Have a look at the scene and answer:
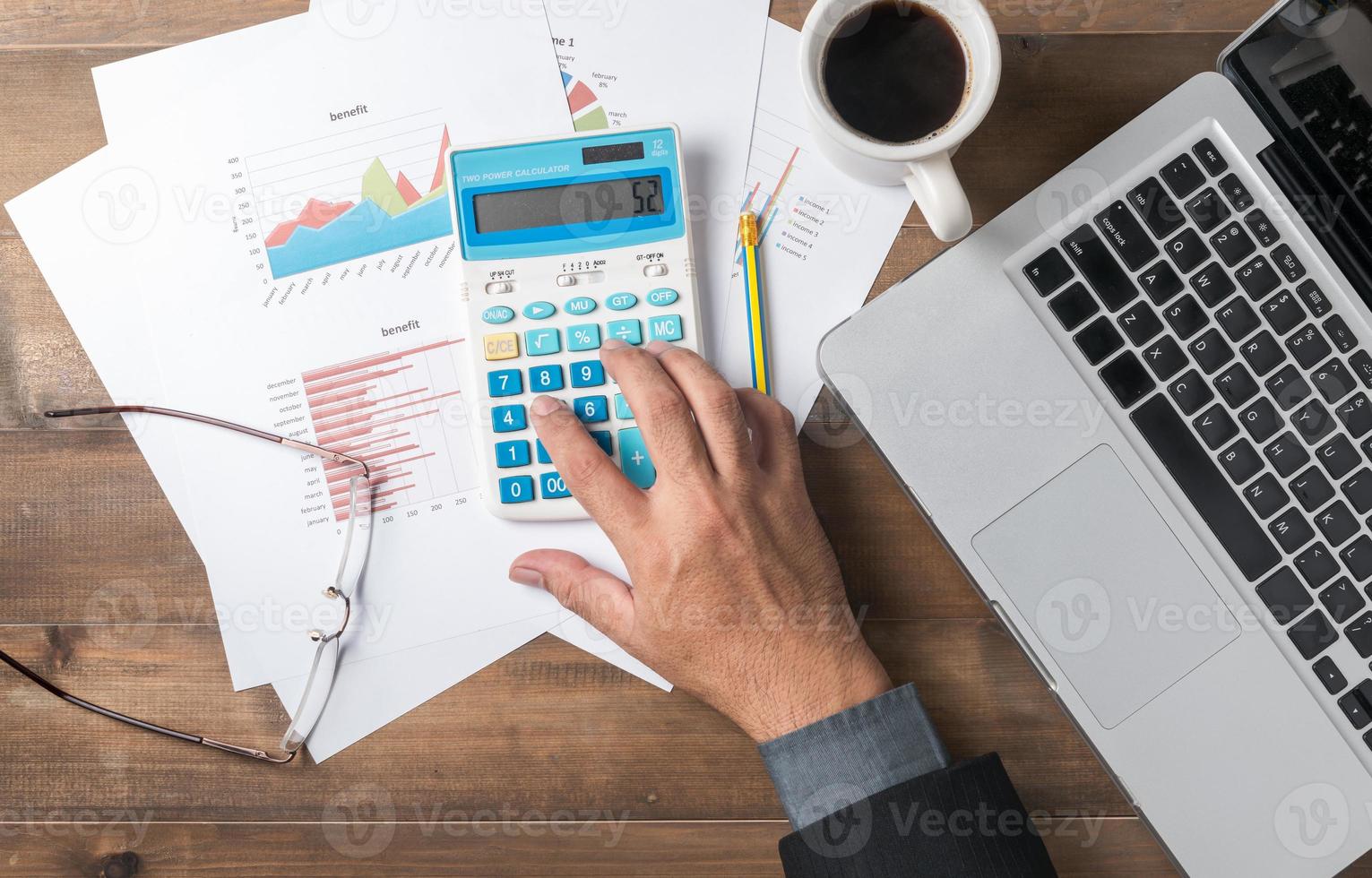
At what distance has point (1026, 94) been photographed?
0.64m

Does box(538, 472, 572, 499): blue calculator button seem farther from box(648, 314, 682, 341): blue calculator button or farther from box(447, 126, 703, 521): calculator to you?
box(648, 314, 682, 341): blue calculator button

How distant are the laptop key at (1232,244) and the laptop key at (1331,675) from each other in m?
0.25

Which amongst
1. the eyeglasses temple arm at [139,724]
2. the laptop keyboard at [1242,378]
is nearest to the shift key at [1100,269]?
the laptop keyboard at [1242,378]

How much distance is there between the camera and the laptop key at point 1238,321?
54 centimetres

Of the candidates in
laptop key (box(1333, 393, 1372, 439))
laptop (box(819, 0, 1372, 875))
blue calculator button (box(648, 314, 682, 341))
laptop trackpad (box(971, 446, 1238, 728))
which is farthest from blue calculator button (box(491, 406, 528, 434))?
laptop key (box(1333, 393, 1372, 439))

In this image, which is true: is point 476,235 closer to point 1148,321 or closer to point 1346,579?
point 1148,321

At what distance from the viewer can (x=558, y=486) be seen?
595mm

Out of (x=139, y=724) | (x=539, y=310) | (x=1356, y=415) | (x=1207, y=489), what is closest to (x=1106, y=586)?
A: (x=1207, y=489)

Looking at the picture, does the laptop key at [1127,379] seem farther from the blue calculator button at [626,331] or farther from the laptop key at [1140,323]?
the blue calculator button at [626,331]

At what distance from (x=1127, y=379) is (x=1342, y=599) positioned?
0.18 m

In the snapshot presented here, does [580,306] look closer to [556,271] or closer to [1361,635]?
[556,271]

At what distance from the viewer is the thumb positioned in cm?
57

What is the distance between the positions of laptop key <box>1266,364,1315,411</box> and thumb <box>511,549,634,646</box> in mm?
422

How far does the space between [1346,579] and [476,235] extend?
60 centimetres
